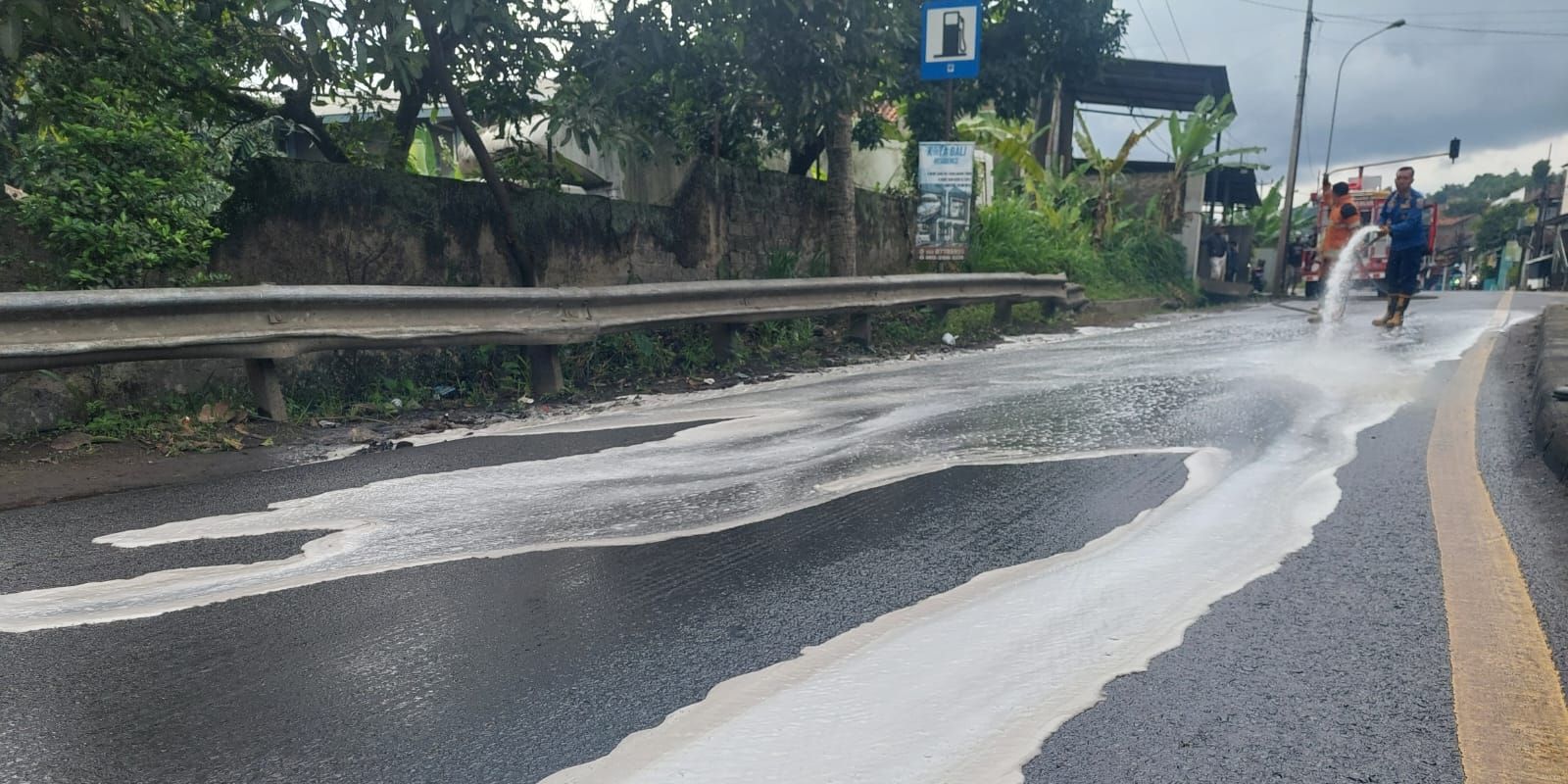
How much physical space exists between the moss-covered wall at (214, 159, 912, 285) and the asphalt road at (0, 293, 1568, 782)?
→ 243 centimetres

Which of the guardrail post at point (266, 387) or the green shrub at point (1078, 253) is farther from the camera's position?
the green shrub at point (1078, 253)

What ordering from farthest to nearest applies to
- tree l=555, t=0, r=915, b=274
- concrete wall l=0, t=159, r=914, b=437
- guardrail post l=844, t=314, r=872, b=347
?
guardrail post l=844, t=314, r=872, b=347
tree l=555, t=0, r=915, b=274
concrete wall l=0, t=159, r=914, b=437

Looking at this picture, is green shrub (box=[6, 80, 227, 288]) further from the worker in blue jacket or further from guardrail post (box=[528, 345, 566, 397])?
the worker in blue jacket

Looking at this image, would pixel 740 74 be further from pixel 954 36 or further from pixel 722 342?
pixel 722 342

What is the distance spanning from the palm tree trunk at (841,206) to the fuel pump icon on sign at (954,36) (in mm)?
1311

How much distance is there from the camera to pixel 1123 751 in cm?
197

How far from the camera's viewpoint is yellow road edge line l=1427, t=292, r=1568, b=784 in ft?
6.38

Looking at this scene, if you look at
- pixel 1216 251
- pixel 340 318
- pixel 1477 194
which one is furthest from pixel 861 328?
pixel 1477 194

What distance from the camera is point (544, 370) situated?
22.9 feet

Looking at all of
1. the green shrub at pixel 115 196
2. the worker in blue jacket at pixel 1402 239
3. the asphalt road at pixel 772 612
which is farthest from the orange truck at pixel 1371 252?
the green shrub at pixel 115 196

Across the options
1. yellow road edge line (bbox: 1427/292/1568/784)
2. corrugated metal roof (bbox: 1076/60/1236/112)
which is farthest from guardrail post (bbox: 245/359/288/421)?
corrugated metal roof (bbox: 1076/60/1236/112)

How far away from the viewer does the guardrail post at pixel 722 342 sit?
27.5 feet

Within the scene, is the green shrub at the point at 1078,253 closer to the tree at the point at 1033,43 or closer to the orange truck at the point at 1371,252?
the tree at the point at 1033,43

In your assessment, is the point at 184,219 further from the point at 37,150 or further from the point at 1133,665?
the point at 1133,665
